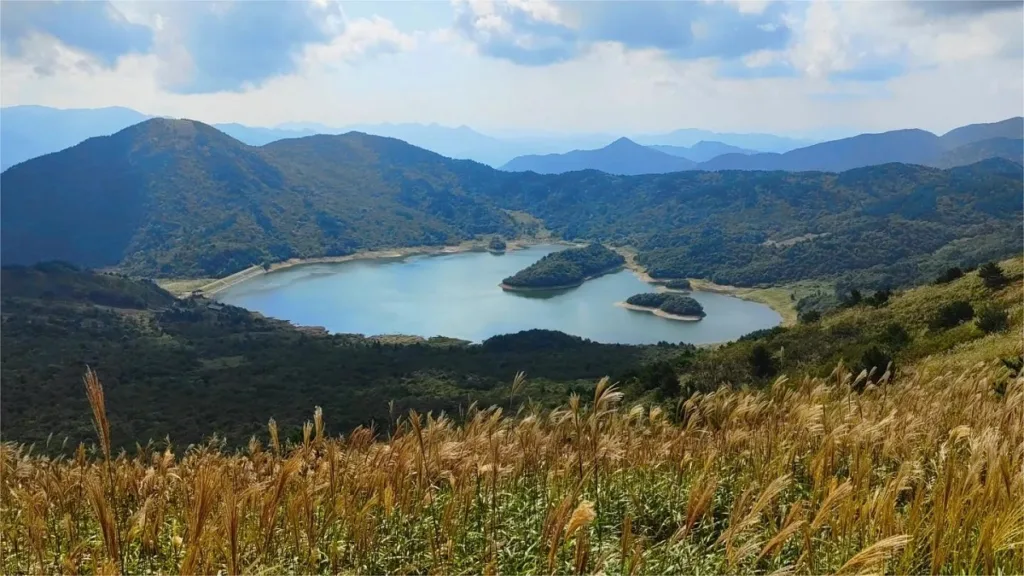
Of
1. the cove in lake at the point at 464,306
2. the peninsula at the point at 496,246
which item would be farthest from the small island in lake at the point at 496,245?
the cove in lake at the point at 464,306

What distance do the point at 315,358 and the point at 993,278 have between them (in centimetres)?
5671

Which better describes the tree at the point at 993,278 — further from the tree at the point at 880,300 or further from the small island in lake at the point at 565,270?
the small island in lake at the point at 565,270

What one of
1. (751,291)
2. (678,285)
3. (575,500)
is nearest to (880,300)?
(575,500)

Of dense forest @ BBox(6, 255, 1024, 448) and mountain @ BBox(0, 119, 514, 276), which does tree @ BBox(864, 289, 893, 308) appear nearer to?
dense forest @ BBox(6, 255, 1024, 448)

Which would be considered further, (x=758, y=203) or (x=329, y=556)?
(x=758, y=203)

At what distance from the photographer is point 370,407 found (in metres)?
38.4

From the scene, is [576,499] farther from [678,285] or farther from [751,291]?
[751,291]

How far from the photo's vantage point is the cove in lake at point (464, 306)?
89750 millimetres

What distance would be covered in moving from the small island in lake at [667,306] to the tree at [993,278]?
7160 centimetres

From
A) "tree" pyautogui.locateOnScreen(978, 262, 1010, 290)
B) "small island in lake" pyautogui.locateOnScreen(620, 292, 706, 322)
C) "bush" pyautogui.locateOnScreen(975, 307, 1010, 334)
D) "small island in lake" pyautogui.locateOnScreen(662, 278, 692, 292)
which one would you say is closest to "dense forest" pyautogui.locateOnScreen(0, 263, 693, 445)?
"tree" pyautogui.locateOnScreen(978, 262, 1010, 290)

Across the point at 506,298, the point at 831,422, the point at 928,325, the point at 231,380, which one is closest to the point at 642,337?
the point at 506,298

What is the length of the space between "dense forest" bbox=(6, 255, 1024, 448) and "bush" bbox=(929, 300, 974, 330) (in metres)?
0.06

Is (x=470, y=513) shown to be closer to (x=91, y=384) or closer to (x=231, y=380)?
(x=91, y=384)

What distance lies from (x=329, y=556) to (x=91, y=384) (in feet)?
3.49
